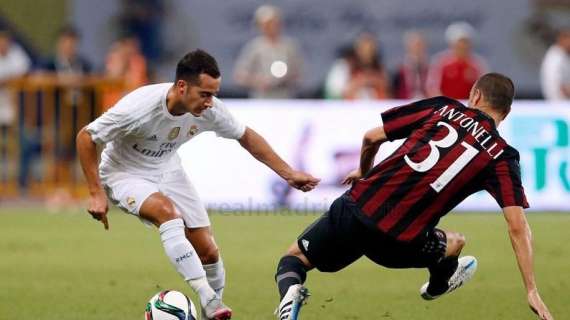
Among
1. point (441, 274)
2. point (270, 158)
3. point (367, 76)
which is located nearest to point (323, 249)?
point (441, 274)

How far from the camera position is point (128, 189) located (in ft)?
25.4

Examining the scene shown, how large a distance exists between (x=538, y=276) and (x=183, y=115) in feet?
12.4

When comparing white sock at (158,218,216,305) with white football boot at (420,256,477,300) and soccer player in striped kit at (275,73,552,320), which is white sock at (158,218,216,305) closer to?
soccer player in striped kit at (275,73,552,320)

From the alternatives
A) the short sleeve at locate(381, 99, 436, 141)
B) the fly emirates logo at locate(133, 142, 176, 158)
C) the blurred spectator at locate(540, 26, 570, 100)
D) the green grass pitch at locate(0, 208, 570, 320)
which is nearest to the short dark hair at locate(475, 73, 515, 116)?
the short sleeve at locate(381, 99, 436, 141)

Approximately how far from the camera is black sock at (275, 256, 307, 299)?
7074mm

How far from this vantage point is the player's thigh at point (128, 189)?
764cm

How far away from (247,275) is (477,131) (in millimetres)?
3784

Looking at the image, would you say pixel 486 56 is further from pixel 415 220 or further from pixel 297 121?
pixel 415 220

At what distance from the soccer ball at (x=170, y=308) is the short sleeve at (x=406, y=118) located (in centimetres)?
153

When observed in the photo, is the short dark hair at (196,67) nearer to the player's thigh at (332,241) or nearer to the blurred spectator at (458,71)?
the player's thigh at (332,241)

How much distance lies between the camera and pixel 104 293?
925cm

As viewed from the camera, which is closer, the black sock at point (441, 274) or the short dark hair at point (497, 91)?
the short dark hair at point (497, 91)

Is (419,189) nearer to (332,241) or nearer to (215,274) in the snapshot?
(332,241)

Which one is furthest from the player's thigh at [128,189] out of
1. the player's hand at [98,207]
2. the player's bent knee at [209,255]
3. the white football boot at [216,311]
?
the white football boot at [216,311]
